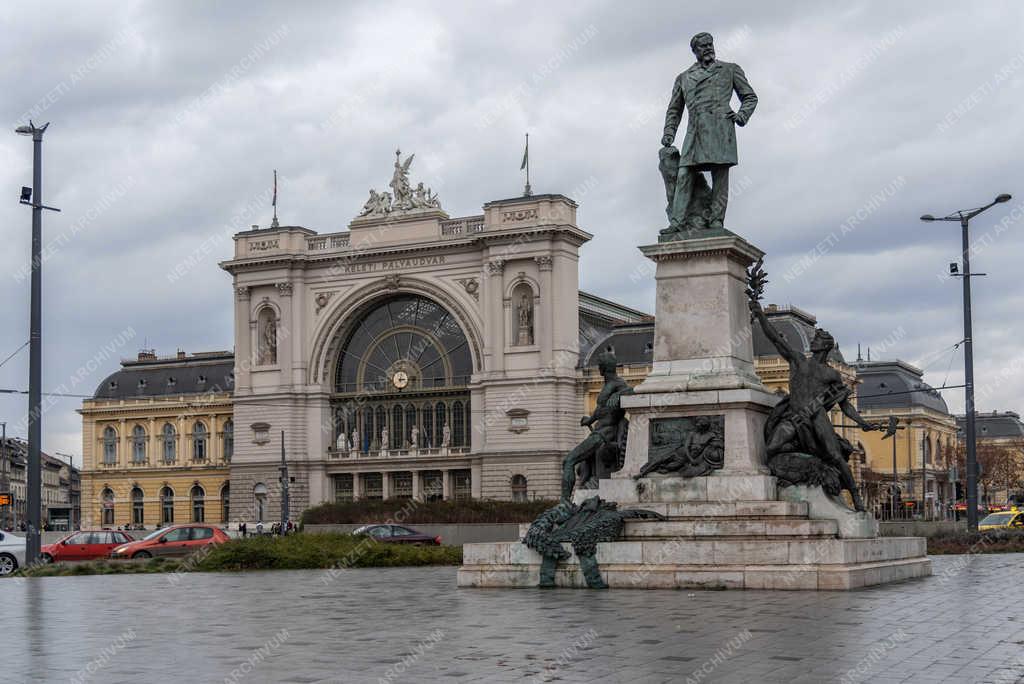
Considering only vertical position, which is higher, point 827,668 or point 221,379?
point 221,379

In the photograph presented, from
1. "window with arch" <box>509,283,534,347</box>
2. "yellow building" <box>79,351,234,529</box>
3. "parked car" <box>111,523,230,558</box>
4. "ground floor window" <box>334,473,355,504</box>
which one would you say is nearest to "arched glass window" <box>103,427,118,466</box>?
"yellow building" <box>79,351,234,529</box>

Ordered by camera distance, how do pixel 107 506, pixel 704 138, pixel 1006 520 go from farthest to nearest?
1. pixel 107 506
2. pixel 1006 520
3. pixel 704 138

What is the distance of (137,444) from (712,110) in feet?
308

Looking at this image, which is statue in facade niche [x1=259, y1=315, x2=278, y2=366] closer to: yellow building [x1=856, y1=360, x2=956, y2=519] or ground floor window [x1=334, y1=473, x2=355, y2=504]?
ground floor window [x1=334, y1=473, x2=355, y2=504]

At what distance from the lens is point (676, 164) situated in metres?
21.7

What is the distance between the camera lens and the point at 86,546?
43000 millimetres

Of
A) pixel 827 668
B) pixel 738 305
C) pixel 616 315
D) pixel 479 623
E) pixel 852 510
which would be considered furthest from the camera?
pixel 616 315

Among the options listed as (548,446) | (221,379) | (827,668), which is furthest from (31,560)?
(221,379)

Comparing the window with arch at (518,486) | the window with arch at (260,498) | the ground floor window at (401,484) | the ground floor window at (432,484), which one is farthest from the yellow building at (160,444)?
the window with arch at (518,486)

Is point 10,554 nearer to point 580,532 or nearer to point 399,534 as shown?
point 399,534

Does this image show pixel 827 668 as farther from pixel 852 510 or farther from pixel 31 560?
pixel 31 560

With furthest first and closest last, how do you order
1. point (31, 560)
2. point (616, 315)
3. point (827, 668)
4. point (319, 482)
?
point (616, 315)
point (319, 482)
point (31, 560)
point (827, 668)

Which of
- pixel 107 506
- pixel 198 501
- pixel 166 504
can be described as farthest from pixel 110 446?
pixel 198 501

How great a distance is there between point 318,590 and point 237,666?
959 cm
